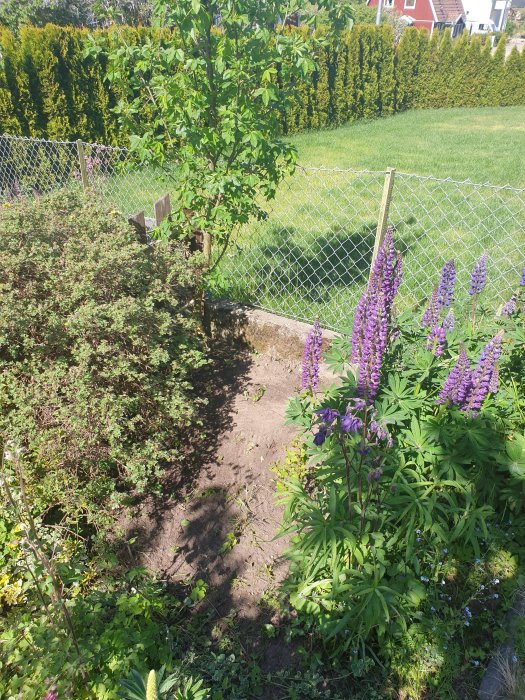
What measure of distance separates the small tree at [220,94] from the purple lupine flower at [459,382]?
2.13m

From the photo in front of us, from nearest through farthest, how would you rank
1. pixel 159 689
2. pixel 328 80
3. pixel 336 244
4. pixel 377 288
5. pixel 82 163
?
pixel 159 689 → pixel 377 288 → pixel 82 163 → pixel 336 244 → pixel 328 80

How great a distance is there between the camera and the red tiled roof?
4397 cm

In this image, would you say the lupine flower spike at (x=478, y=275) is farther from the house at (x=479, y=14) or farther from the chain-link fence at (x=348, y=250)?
the house at (x=479, y=14)

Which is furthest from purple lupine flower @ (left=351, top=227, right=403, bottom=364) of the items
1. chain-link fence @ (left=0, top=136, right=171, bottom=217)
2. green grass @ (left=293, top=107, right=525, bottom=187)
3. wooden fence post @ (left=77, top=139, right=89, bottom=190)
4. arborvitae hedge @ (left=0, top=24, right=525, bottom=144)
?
green grass @ (left=293, top=107, right=525, bottom=187)

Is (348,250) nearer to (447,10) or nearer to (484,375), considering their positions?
(484,375)

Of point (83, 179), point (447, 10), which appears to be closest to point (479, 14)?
point (447, 10)

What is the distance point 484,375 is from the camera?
91.9 inches

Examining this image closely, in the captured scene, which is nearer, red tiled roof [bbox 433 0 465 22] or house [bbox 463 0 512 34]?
red tiled roof [bbox 433 0 465 22]

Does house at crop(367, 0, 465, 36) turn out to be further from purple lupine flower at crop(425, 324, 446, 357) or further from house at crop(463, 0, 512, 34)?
purple lupine flower at crop(425, 324, 446, 357)

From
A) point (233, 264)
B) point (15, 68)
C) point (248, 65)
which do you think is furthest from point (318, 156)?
point (248, 65)

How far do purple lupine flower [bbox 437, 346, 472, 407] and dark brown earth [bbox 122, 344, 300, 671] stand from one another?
128cm

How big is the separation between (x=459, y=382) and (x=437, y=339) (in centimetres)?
44

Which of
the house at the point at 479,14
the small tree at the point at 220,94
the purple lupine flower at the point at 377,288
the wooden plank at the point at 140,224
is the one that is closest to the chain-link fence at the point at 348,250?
the small tree at the point at 220,94

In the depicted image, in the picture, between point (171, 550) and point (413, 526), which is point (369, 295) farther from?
point (171, 550)
